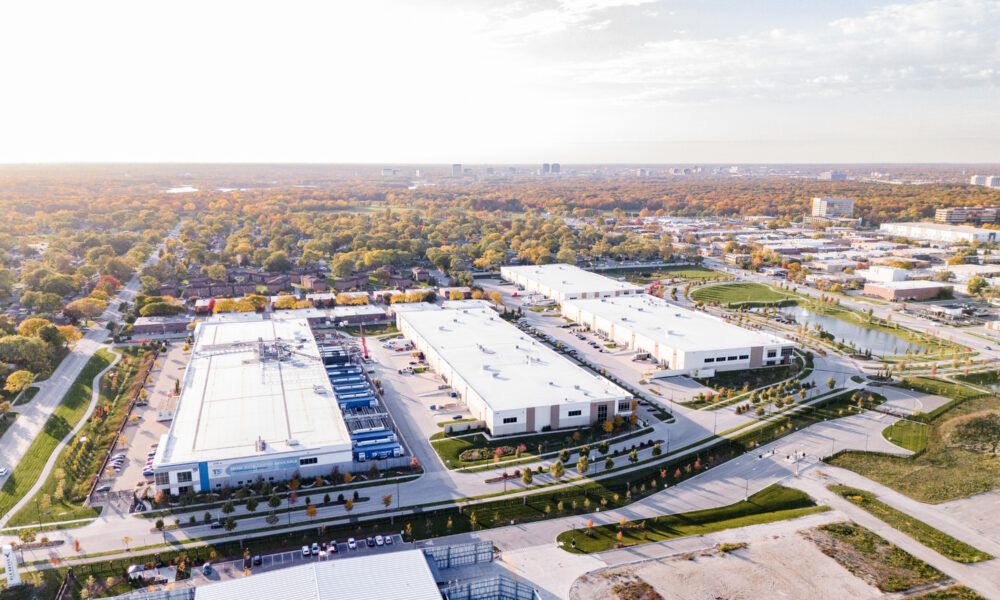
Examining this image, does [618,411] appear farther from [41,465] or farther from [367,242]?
[367,242]

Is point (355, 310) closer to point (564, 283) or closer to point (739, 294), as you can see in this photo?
point (564, 283)

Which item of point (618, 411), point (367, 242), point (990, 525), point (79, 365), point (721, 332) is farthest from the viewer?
point (367, 242)

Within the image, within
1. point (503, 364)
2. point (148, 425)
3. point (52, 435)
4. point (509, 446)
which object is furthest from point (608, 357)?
point (52, 435)

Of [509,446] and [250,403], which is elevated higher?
[250,403]

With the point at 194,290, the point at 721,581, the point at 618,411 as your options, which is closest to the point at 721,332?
the point at 618,411

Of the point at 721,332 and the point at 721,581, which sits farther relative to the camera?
the point at 721,332

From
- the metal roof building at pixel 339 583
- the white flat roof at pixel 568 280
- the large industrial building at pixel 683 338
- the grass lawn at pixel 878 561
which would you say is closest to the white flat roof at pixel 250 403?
the metal roof building at pixel 339 583
